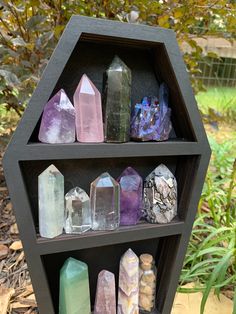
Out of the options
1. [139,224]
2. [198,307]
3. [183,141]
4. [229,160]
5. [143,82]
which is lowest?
[198,307]

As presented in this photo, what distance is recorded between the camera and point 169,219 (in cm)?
67

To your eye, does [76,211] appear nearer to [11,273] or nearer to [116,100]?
[116,100]

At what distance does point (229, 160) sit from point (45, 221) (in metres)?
1.38

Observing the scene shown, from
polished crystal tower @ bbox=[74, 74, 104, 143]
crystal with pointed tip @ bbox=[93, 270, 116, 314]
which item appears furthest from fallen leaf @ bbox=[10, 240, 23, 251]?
polished crystal tower @ bbox=[74, 74, 104, 143]

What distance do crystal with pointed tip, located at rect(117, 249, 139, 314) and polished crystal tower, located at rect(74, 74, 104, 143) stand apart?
348 millimetres

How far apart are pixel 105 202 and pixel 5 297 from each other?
0.47m

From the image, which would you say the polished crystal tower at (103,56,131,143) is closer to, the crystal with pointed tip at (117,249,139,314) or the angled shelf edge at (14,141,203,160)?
the angled shelf edge at (14,141,203,160)

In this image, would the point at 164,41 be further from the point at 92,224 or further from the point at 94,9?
the point at 94,9

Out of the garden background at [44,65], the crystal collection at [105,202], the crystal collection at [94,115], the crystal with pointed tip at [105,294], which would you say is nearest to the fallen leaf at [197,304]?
the garden background at [44,65]

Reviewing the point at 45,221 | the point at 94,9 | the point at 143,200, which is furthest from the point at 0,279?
the point at 94,9

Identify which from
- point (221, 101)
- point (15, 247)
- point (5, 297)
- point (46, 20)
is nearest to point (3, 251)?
point (15, 247)

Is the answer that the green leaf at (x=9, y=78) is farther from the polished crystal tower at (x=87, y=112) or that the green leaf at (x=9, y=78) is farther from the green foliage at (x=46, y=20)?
the polished crystal tower at (x=87, y=112)

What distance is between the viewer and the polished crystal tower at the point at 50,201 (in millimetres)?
563

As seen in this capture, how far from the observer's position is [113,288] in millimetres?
714
